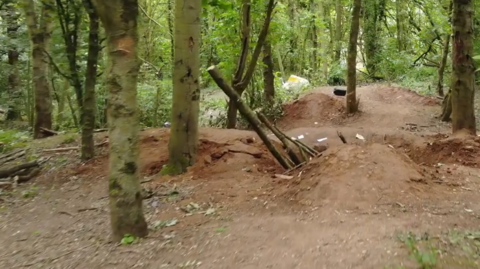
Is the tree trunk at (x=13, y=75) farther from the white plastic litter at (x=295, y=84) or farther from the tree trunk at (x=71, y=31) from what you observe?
the white plastic litter at (x=295, y=84)

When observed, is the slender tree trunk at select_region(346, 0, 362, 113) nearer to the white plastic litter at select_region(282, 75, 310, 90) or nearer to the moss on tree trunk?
the white plastic litter at select_region(282, 75, 310, 90)

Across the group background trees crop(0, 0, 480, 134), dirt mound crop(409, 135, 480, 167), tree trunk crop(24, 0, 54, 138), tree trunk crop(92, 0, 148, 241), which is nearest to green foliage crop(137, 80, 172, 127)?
background trees crop(0, 0, 480, 134)

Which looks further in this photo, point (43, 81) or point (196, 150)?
point (43, 81)

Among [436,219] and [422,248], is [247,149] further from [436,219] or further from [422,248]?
[422,248]

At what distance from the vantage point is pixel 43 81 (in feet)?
40.5

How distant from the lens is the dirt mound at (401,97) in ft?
51.5

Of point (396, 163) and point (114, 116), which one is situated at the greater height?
point (114, 116)

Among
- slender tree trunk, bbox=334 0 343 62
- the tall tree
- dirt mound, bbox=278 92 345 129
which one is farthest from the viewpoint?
slender tree trunk, bbox=334 0 343 62

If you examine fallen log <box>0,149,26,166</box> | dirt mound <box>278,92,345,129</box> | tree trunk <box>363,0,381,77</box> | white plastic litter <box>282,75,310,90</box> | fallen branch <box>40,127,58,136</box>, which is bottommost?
fallen log <box>0,149,26,166</box>

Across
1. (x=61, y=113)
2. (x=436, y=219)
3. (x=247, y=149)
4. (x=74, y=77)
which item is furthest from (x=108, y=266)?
(x=61, y=113)

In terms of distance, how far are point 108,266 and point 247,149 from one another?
4794mm

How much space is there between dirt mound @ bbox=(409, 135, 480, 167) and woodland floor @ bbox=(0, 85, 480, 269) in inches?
1.0

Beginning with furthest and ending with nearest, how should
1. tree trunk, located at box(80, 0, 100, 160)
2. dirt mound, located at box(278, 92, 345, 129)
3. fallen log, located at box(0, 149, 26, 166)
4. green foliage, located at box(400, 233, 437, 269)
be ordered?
dirt mound, located at box(278, 92, 345, 129) < fallen log, located at box(0, 149, 26, 166) < tree trunk, located at box(80, 0, 100, 160) < green foliage, located at box(400, 233, 437, 269)

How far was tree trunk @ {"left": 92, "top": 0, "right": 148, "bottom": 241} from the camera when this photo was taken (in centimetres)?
479
